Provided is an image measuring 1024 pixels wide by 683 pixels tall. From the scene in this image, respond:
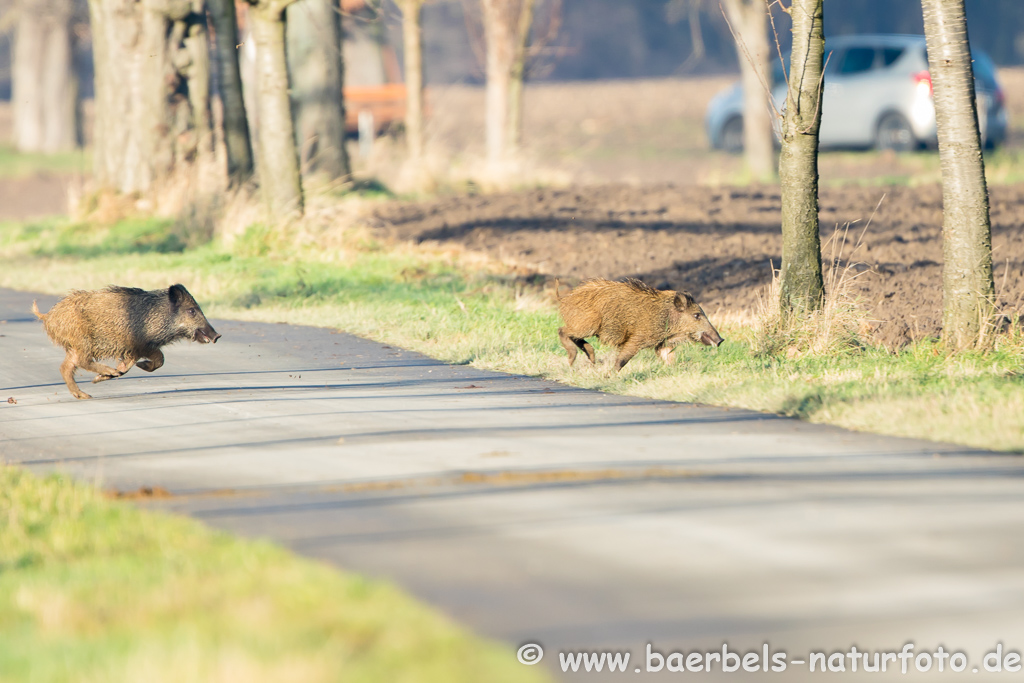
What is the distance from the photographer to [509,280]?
15.3m

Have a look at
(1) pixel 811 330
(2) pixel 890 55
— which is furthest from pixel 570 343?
(2) pixel 890 55

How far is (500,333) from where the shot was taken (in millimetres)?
12109

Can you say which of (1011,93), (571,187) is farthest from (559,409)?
(1011,93)

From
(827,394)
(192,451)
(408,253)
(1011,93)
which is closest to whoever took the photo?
(192,451)

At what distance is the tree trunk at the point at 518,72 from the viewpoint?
89.8 ft

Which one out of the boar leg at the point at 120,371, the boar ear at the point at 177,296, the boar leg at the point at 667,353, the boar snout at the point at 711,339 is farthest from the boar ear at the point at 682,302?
the boar leg at the point at 120,371

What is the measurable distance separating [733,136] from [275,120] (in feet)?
58.5

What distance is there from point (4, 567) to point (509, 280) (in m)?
10.0

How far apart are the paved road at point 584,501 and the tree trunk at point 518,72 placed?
59.8ft

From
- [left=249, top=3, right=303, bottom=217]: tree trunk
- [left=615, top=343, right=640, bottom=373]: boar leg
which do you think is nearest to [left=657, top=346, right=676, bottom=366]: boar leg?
[left=615, top=343, right=640, bottom=373]: boar leg

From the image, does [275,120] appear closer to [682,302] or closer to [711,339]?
[682,302]

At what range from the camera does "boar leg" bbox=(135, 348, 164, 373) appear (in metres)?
10.6

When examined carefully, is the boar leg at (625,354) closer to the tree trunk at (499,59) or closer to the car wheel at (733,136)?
the tree trunk at (499,59)

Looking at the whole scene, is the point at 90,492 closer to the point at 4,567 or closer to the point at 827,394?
the point at 4,567
